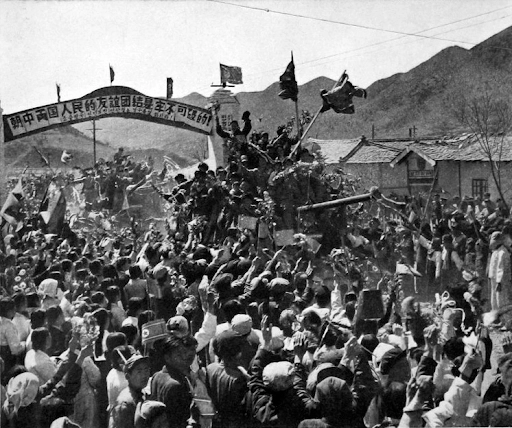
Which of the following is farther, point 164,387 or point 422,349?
point 422,349

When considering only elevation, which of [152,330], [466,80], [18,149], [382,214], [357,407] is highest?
[466,80]

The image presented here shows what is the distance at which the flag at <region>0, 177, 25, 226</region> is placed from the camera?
8.53 meters

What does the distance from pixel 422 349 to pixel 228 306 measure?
166cm

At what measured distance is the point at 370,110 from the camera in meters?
9.43

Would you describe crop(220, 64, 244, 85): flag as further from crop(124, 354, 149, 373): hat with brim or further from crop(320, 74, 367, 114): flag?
crop(124, 354, 149, 373): hat with brim

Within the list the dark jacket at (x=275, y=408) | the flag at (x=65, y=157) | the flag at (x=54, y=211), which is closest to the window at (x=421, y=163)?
the flag at (x=65, y=157)

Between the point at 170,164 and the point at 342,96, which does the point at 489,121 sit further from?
the point at 170,164

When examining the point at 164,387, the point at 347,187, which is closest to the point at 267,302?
the point at 164,387

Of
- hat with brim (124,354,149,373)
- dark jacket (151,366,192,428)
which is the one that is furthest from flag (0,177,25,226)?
dark jacket (151,366,192,428)

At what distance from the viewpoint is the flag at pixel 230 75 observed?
9.35 meters

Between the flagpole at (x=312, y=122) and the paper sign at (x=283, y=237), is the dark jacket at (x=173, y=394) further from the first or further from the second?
the flagpole at (x=312, y=122)

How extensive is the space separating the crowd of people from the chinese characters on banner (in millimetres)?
504

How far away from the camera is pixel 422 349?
6.02m

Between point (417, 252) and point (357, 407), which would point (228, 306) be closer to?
point (357, 407)
